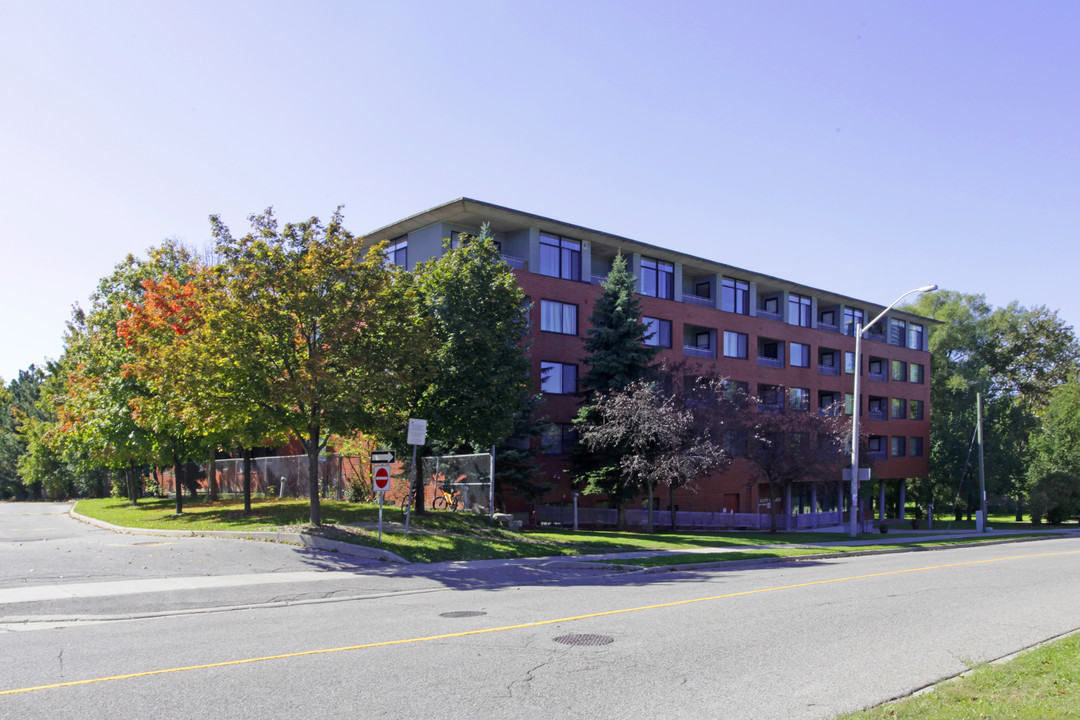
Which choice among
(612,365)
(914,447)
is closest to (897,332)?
(914,447)

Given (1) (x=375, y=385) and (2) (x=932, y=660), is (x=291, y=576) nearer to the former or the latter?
(1) (x=375, y=385)

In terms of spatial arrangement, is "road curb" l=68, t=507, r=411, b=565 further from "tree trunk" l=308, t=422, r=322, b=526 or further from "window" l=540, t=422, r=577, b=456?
"window" l=540, t=422, r=577, b=456

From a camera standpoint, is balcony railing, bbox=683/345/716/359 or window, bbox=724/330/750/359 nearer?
balcony railing, bbox=683/345/716/359

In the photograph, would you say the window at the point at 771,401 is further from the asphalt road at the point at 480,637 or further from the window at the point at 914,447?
the window at the point at 914,447

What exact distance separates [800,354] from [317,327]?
123 feet

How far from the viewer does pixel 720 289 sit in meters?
45.4

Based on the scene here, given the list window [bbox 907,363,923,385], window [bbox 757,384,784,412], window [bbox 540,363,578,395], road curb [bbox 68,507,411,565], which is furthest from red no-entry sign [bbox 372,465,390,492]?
window [bbox 907,363,923,385]

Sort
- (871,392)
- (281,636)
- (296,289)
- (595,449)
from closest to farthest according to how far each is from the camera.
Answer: (281,636) → (296,289) → (595,449) → (871,392)

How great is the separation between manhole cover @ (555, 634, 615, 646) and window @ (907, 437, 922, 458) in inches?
2216

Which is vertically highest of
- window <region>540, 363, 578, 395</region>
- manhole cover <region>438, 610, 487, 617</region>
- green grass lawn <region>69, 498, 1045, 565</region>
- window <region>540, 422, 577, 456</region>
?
window <region>540, 363, 578, 395</region>

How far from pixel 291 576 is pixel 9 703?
928cm

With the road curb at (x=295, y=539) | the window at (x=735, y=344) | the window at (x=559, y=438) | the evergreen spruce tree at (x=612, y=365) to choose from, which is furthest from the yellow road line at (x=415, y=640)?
the window at (x=735, y=344)

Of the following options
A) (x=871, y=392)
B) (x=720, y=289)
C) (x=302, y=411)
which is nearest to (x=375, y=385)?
(x=302, y=411)

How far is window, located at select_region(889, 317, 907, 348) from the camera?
195 feet
